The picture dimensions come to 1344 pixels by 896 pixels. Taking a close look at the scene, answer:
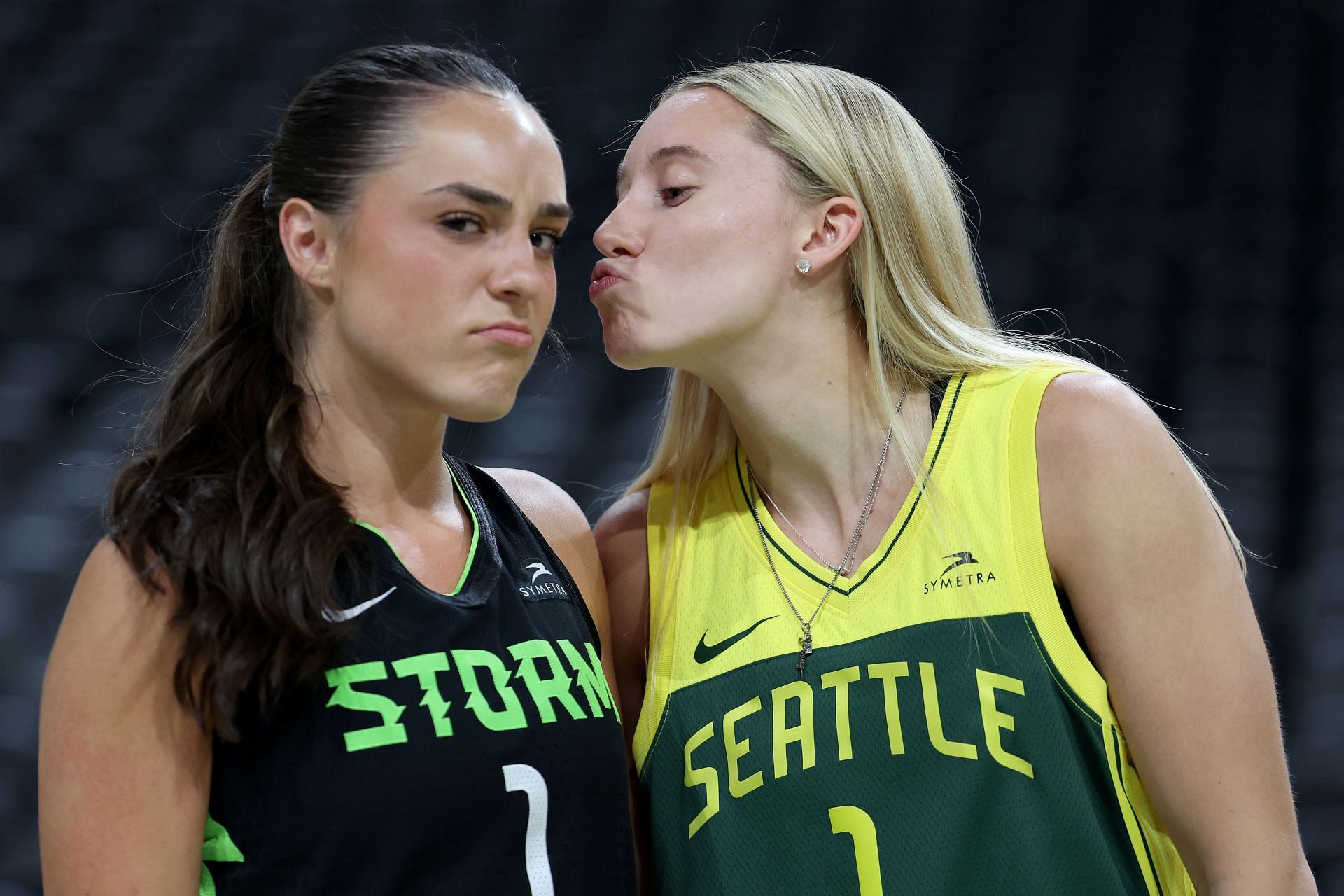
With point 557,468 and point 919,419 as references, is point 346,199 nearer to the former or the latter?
point 919,419

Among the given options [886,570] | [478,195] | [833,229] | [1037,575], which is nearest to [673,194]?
[833,229]

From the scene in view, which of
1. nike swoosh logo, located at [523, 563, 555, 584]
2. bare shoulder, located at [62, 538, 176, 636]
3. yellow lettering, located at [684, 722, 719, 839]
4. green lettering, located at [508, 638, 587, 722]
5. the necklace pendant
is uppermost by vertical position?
bare shoulder, located at [62, 538, 176, 636]

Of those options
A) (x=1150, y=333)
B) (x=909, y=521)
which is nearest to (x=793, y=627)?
(x=909, y=521)

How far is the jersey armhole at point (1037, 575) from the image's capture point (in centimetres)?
142

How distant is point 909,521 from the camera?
5.02 feet

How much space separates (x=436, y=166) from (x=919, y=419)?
24.7 inches

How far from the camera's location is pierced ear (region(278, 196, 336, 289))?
4.44ft

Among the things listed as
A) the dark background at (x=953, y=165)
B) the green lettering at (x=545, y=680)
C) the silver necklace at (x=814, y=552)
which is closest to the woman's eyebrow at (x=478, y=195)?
the green lettering at (x=545, y=680)

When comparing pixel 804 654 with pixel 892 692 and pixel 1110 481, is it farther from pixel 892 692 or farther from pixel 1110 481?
pixel 1110 481

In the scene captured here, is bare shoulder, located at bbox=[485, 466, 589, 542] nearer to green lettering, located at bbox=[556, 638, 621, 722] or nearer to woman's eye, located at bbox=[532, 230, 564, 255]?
green lettering, located at bbox=[556, 638, 621, 722]

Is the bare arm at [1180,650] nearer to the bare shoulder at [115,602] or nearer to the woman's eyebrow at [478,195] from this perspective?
the woman's eyebrow at [478,195]

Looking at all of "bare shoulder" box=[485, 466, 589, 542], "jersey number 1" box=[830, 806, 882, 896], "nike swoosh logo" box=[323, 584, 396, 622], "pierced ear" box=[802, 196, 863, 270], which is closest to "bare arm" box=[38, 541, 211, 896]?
"nike swoosh logo" box=[323, 584, 396, 622]

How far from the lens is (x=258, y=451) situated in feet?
4.33

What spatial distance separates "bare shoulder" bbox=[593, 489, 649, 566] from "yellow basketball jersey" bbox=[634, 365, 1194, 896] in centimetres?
19
